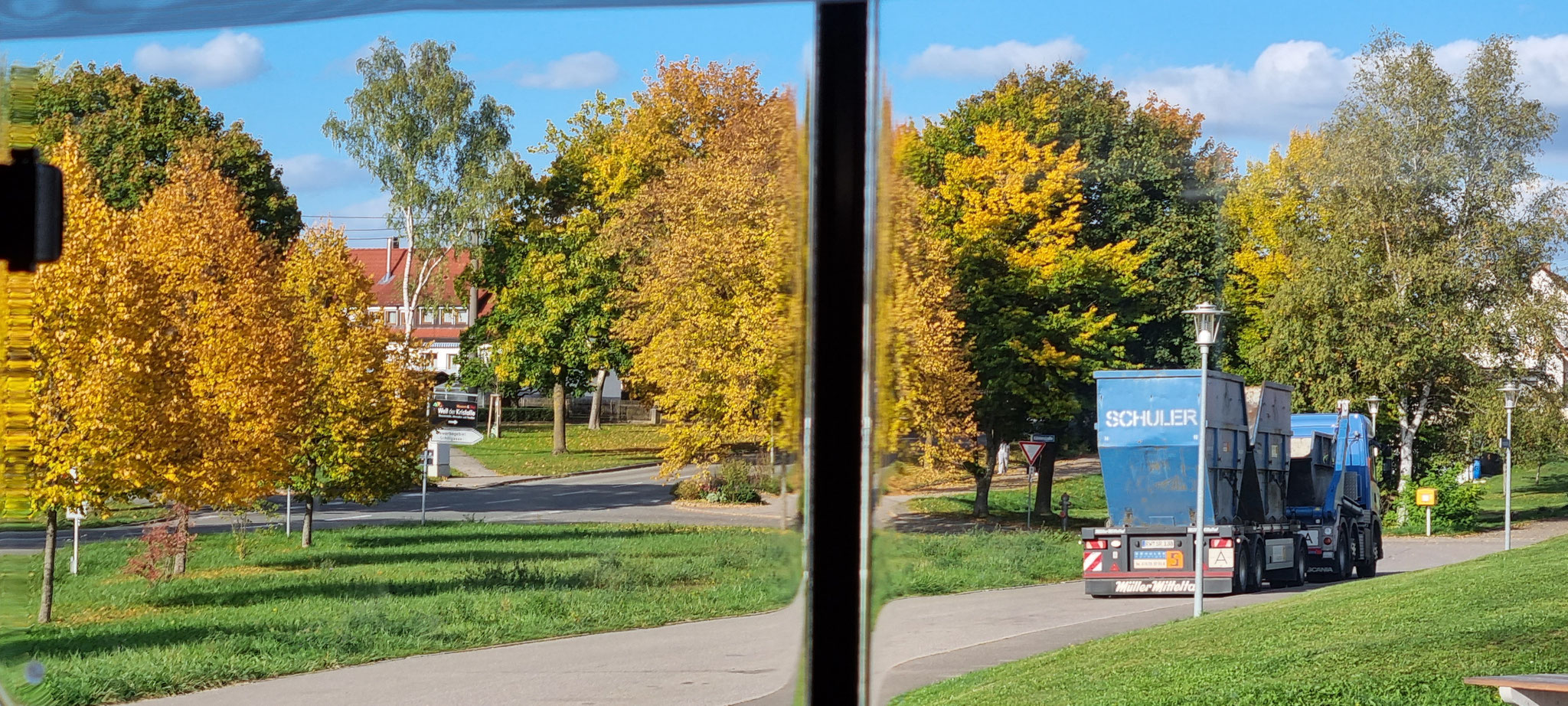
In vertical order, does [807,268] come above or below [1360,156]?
below

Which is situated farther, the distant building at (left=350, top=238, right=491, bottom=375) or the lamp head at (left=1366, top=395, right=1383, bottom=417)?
the lamp head at (left=1366, top=395, right=1383, bottom=417)

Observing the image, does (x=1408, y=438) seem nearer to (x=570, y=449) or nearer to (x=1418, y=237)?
(x=1418, y=237)

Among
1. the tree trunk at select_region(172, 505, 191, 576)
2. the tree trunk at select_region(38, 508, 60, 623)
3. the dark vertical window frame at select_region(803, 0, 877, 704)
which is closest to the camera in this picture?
the dark vertical window frame at select_region(803, 0, 877, 704)

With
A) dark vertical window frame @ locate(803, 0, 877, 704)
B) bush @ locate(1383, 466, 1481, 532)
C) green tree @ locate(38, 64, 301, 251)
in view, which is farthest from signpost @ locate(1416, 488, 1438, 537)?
green tree @ locate(38, 64, 301, 251)

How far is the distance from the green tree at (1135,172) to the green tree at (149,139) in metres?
1.35

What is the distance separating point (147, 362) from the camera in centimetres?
229

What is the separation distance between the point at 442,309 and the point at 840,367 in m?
0.82

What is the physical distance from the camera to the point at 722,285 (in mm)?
2309

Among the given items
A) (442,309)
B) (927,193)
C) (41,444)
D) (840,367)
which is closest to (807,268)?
(840,367)

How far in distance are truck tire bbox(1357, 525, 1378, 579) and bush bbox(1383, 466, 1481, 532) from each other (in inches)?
1.8

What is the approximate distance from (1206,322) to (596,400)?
1.26 meters

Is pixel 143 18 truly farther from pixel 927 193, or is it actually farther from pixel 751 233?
pixel 927 193

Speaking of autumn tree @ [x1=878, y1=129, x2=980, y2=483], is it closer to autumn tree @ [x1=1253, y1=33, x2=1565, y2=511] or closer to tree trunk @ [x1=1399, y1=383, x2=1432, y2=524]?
autumn tree @ [x1=1253, y1=33, x2=1565, y2=511]

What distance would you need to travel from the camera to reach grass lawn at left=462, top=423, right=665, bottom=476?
6.95 feet
